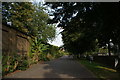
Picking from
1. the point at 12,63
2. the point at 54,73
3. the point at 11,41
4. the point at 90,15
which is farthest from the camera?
the point at 11,41

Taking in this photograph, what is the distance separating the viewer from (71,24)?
33.1 ft

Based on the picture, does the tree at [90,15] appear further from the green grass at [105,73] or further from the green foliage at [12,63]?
the green foliage at [12,63]

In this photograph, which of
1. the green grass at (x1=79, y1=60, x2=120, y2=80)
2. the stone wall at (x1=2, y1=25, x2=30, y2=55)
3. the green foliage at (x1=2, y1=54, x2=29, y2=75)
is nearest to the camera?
the green grass at (x1=79, y1=60, x2=120, y2=80)

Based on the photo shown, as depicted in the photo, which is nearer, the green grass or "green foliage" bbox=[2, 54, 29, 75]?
the green grass

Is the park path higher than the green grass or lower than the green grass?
higher

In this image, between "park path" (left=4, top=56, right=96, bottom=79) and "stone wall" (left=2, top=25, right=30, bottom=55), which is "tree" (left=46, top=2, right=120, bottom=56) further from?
"stone wall" (left=2, top=25, right=30, bottom=55)

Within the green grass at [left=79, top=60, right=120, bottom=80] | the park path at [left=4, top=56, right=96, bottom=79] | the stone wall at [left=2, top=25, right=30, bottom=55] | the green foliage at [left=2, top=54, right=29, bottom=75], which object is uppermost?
the stone wall at [left=2, top=25, right=30, bottom=55]

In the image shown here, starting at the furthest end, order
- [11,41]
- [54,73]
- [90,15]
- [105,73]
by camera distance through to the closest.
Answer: [11,41] → [54,73] → [105,73] → [90,15]

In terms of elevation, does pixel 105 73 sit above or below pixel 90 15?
below

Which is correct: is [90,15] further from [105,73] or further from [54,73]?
[54,73]

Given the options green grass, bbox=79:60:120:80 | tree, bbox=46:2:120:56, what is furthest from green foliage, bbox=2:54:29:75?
green grass, bbox=79:60:120:80

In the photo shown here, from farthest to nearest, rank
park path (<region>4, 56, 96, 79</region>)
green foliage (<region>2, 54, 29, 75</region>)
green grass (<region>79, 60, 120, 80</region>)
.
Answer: green foliage (<region>2, 54, 29, 75</region>), park path (<region>4, 56, 96, 79</region>), green grass (<region>79, 60, 120, 80</region>)

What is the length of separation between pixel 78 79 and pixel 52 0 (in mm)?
5065

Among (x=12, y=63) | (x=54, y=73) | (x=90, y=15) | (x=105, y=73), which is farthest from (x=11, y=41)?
(x=105, y=73)
